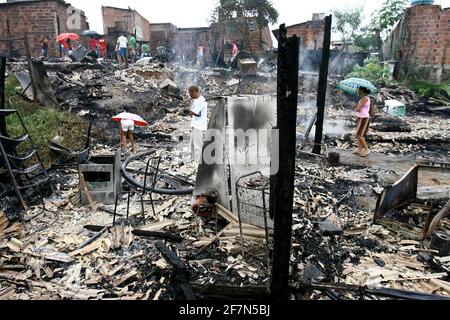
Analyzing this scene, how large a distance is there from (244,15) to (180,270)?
26.5m

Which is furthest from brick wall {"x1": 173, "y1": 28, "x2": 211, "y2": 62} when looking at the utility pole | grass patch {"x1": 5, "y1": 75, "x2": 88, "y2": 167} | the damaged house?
grass patch {"x1": 5, "y1": 75, "x2": 88, "y2": 167}

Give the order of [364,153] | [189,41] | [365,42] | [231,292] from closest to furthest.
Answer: [231,292] → [364,153] → [189,41] → [365,42]

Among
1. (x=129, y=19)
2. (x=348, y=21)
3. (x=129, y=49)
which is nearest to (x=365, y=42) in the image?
(x=348, y=21)

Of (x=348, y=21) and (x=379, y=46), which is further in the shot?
(x=348, y=21)

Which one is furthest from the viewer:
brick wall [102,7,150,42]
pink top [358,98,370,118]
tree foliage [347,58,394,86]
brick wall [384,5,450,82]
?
brick wall [102,7,150,42]

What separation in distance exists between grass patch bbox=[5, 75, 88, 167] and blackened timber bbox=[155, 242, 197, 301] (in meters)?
5.13

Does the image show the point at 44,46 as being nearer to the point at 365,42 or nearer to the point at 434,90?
the point at 434,90

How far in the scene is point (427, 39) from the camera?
771 inches

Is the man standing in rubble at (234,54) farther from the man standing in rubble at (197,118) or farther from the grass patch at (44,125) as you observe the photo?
the man standing in rubble at (197,118)

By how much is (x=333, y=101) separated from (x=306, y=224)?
14.2 m

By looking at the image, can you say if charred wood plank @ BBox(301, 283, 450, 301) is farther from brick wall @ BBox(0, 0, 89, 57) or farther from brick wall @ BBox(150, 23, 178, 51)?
brick wall @ BBox(150, 23, 178, 51)

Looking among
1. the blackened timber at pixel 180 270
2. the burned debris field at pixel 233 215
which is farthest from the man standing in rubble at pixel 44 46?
the blackened timber at pixel 180 270

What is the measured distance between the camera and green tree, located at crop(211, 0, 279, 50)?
2641 centimetres
